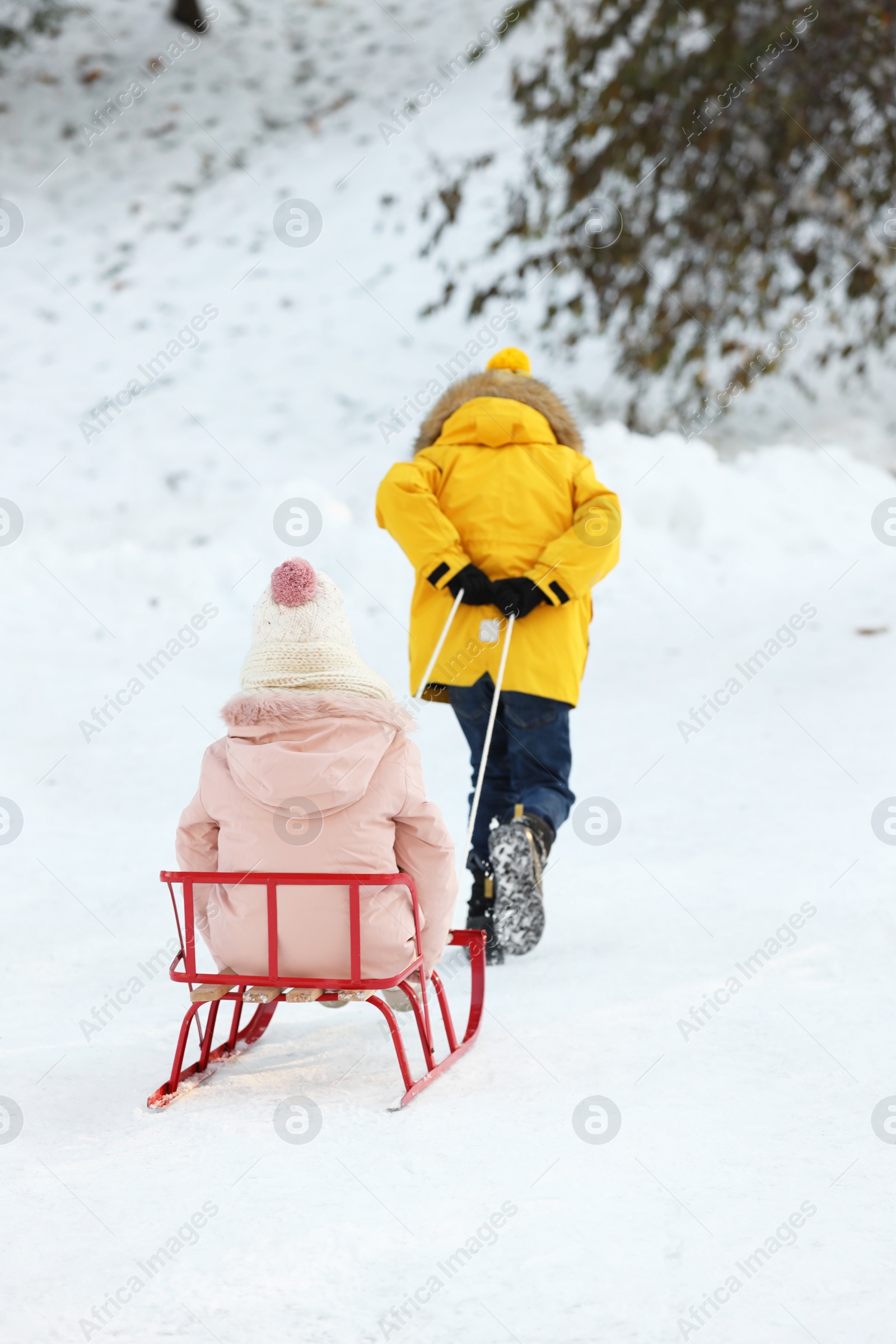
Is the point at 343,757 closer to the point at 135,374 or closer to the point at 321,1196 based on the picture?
the point at 321,1196

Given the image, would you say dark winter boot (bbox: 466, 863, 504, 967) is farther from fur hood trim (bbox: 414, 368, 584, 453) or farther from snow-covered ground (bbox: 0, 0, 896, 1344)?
fur hood trim (bbox: 414, 368, 584, 453)

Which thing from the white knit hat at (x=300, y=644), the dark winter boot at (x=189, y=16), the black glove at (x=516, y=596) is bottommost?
the dark winter boot at (x=189, y=16)

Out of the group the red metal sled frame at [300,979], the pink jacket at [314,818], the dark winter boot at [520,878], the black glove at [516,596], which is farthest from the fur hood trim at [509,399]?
the red metal sled frame at [300,979]

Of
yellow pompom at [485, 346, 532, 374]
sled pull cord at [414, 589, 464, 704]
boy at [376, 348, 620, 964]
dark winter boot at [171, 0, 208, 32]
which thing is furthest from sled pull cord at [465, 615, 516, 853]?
dark winter boot at [171, 0, 208, 32]

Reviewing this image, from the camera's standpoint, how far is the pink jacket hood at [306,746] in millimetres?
2607

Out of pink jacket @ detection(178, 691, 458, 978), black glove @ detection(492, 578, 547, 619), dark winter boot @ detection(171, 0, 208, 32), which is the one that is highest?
black glove @ detection(492, 578, 547, 619)

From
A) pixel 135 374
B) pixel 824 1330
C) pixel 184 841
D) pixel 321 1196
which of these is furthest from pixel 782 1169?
pixel 135 374

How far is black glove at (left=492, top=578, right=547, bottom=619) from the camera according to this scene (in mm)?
3627

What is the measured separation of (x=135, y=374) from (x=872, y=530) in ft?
19.8

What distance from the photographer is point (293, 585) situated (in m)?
2.70

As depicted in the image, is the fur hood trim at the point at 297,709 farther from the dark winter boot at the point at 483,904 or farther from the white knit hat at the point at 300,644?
the dark winter boot at the point at 483,904

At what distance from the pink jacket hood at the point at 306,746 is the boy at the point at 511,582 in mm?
1032

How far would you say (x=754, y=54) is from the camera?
7.73 metres

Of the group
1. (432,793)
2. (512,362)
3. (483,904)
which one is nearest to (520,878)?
(483,904)
